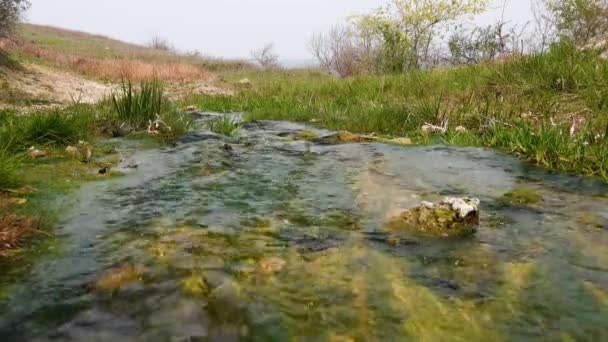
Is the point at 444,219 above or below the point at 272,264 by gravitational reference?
above

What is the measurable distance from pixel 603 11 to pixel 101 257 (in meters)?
24.8

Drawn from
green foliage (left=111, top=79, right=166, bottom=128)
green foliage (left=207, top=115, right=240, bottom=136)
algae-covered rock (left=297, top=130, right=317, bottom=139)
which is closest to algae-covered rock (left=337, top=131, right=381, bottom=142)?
algae-covered rock (left=297, top=130, right=317, bottom=139)

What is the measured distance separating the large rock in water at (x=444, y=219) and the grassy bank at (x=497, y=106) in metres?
2.18

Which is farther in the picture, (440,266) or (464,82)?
(464,82)

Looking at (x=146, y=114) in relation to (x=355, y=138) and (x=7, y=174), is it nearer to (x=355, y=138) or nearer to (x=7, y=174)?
(x=355, y=138)

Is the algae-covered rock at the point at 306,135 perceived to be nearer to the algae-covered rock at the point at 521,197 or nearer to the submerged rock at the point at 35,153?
the submerged rock at the point at 35,153

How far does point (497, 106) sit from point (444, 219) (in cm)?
577

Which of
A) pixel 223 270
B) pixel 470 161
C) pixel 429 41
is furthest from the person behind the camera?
pixel 429 41

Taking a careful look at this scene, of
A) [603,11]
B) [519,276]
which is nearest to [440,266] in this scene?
[519,276]

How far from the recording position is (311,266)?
2799 millimetres

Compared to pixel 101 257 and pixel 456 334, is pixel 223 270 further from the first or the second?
pixel 456 334

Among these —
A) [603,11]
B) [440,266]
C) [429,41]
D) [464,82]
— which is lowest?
[440,266]

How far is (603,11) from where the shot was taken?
2105 centimetres

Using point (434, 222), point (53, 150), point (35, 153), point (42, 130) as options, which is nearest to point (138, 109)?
point (42, 130)
